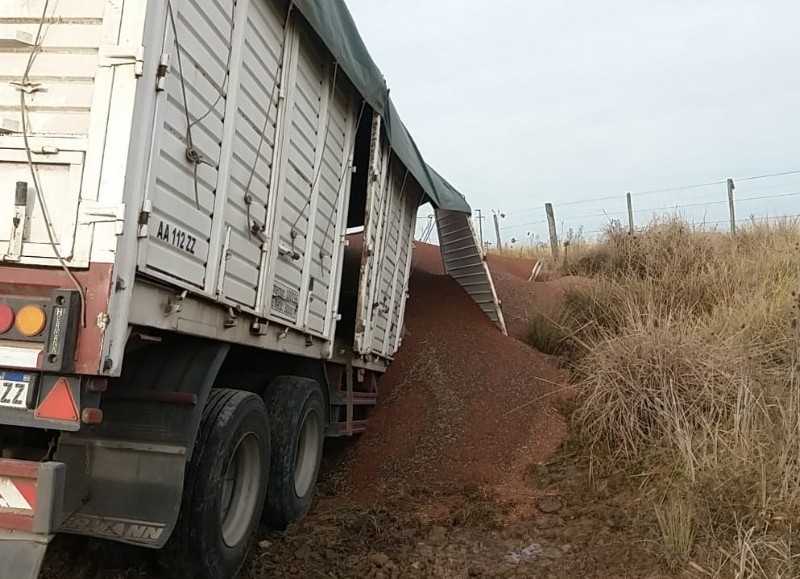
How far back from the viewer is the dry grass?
433cm

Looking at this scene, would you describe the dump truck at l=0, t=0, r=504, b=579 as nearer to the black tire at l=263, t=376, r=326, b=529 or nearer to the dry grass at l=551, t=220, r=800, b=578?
the black tire at l=263, t=376, r=326, b=529

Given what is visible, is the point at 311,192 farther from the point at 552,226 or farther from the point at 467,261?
the point at 552,226

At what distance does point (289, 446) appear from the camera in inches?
190

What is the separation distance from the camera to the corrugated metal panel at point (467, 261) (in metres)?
9.95

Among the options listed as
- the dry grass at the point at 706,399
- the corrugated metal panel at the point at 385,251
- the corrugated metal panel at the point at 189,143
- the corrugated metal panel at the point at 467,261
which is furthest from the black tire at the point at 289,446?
the corrugated metal panel at the point at 467,261

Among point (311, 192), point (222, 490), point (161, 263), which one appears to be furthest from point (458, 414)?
point (161, 263)

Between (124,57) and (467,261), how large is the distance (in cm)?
794

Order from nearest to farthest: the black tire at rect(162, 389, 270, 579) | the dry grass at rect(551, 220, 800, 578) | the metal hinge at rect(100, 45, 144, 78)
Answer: the metal hinge at rect(100, 45, 144, 78)
the black tire at rect(162, 389, 270, 579)
the dry grass at rect(551, 220, 800, 578)

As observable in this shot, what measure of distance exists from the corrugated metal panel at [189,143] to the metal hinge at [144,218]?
0.17ft

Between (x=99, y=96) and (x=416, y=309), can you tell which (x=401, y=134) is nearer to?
(x=416, y=309)

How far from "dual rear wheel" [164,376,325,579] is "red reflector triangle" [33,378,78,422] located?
39.5 inches

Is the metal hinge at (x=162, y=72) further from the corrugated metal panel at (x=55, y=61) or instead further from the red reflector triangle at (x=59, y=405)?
the red reflector triangle at (x=59, y=405)

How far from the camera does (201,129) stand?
3.38m

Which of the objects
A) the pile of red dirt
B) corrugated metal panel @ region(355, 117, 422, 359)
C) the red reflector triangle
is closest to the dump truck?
the red reflector triangle
